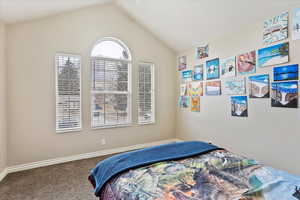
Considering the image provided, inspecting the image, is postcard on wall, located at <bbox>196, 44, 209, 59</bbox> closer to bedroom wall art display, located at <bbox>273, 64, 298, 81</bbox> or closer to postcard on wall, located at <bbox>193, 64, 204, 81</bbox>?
postcard on wall, located at <bbox>193, 64, 204, 81</bbox>

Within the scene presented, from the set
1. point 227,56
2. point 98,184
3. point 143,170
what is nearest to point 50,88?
point 98,184

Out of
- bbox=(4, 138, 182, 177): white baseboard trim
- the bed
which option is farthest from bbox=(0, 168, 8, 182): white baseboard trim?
the bed

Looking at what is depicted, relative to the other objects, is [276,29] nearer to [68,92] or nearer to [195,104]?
[195,104]

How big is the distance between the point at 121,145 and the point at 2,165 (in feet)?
6.57

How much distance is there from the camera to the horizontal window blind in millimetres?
3350

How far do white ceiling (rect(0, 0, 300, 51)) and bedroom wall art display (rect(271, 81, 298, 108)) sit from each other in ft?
3.48

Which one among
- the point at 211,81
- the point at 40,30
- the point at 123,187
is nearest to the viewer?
the point at 123,187

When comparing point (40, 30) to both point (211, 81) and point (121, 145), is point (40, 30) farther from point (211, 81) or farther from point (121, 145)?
point (211, 81)

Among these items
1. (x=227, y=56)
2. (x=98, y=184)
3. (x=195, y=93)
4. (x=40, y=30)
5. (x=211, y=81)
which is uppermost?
(x=40, y=30)

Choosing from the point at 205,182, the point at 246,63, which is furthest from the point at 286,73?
the point at 205,182

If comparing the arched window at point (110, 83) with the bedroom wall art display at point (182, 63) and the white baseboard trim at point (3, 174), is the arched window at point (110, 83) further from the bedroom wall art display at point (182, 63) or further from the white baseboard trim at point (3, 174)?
the white baseboard trim at point (3, 174)

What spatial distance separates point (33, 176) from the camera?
2451 millimetres

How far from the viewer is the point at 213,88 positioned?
10.6 ft

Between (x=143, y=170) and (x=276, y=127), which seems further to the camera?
(x=276, y=127)
